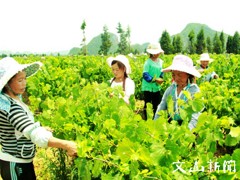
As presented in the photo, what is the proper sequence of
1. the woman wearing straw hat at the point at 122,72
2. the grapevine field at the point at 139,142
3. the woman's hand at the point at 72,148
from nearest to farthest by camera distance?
the grapevine field at the point at 139,142, the woman's hand at the point at 72,148, the woman wearing straw hat at the point at 122,72

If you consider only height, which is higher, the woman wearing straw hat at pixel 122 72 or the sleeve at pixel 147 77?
the woman wearing straw hat at pixel 122 72

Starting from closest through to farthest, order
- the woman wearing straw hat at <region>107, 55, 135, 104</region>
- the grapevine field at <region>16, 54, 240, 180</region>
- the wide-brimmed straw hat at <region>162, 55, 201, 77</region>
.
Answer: the grapevine field at <region>16, 54, 240, 180</region> < the wide-brimmed straw hat at <region>162, 55, 201, 77</region> < the woman wearing straw hat at <region>107, 55, 135, 104</region>

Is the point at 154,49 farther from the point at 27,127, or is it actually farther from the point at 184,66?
the point at 27,127

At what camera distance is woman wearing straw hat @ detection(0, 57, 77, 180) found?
2180mm

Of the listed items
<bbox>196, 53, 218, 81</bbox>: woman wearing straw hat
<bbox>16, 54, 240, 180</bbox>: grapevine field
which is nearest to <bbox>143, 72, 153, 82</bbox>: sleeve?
<bbox>196, 53, 218, 81</bbox>: woman wearing straw hat

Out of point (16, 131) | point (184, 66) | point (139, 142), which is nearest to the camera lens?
point (139, 142)

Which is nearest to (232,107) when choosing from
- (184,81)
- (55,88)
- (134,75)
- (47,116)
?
(184,81)

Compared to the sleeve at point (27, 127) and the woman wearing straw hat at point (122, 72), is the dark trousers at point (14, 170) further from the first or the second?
the woman wearing straw hat at point (122, 72)

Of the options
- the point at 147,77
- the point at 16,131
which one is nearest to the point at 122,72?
the point at 147,77

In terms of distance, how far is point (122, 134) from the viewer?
75.0 inches

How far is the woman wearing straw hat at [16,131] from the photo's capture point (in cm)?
218

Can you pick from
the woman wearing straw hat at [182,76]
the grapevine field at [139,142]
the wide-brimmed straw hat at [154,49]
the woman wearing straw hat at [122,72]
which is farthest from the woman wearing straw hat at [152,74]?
the grapevine field at [139,142]

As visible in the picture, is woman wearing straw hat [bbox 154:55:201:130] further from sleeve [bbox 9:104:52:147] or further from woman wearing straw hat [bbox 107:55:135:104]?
sleeve [bbox 9:104:52:147]

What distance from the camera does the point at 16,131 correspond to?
93.6 inches
